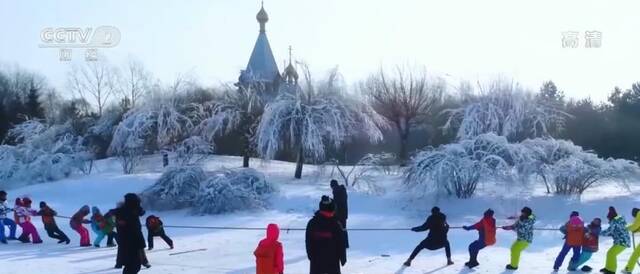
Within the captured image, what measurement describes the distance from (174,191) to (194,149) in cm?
595

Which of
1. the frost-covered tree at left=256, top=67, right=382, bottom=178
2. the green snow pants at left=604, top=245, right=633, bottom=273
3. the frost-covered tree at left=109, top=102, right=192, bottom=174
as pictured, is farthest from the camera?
the frost-covered tree at left=109, top=102, right=192, bottom=174

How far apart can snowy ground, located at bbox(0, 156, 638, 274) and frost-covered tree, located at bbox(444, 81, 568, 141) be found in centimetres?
757

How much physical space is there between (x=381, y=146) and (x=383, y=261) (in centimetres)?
3200

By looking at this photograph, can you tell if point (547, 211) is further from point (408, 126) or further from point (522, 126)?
point (408, 126)

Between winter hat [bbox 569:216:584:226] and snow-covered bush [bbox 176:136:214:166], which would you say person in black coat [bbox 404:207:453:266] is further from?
snow-covered bush [bbox 176:136:214:166]

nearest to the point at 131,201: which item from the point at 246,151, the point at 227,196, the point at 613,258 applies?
the point at 613,258

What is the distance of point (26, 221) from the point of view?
55.2 feet

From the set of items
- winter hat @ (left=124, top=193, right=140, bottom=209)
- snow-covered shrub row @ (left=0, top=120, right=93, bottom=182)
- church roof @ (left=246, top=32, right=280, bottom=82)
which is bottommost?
winter hat @ (left=124, top=193, right=140, bottom=209)

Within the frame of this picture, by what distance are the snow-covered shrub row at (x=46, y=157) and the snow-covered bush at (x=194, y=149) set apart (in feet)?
18.9

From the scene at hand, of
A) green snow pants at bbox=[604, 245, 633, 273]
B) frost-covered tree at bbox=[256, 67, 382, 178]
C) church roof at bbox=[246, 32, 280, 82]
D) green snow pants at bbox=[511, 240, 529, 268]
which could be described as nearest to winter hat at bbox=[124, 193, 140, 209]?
green snow pants at bbox=[511, 240, 529, 268]

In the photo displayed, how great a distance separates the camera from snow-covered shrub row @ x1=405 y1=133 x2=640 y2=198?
77.5ft

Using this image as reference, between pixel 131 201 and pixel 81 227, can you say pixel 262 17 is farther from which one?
pixel 131 201

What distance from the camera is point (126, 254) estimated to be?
A: 10.3 m

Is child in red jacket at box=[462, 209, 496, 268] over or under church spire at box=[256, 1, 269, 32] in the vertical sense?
under
